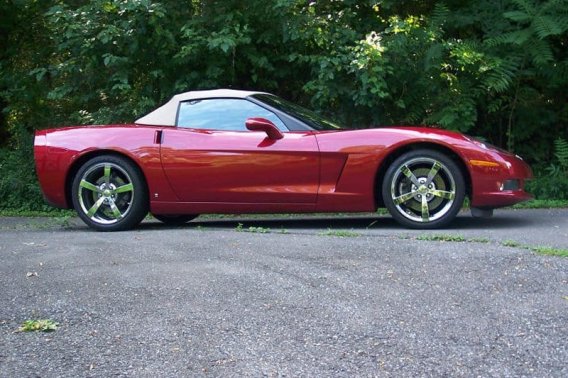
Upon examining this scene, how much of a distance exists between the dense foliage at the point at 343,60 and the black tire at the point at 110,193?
9.72ft

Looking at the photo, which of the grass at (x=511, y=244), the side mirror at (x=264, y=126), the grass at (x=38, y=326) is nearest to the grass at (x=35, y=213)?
the side mirror at (x=264, y=126)

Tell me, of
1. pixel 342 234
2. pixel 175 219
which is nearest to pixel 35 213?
pixel 175 219

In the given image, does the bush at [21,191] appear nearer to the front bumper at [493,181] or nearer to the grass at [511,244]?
Answer: the front bumper at [493,181]

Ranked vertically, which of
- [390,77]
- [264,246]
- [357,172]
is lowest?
[264,246]

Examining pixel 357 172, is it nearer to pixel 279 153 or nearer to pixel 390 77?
pixel 279 153

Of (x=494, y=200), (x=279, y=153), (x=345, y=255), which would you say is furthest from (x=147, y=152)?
(x=494, y=200)

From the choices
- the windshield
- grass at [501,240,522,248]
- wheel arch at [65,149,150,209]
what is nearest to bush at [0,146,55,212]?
wheel arch at [65,149,150,209]

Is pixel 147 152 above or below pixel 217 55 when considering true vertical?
below

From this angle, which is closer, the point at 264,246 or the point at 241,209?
the point at 264,246

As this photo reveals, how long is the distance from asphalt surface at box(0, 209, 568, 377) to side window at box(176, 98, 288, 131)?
151 centimetres

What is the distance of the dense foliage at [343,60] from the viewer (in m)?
8.84

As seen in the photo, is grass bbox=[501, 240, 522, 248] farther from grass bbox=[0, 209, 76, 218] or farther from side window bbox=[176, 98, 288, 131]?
grass bbox=[0, 209, 76, 218]

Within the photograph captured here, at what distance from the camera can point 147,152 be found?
632 cm

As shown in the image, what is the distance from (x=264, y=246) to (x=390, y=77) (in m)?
4.89
